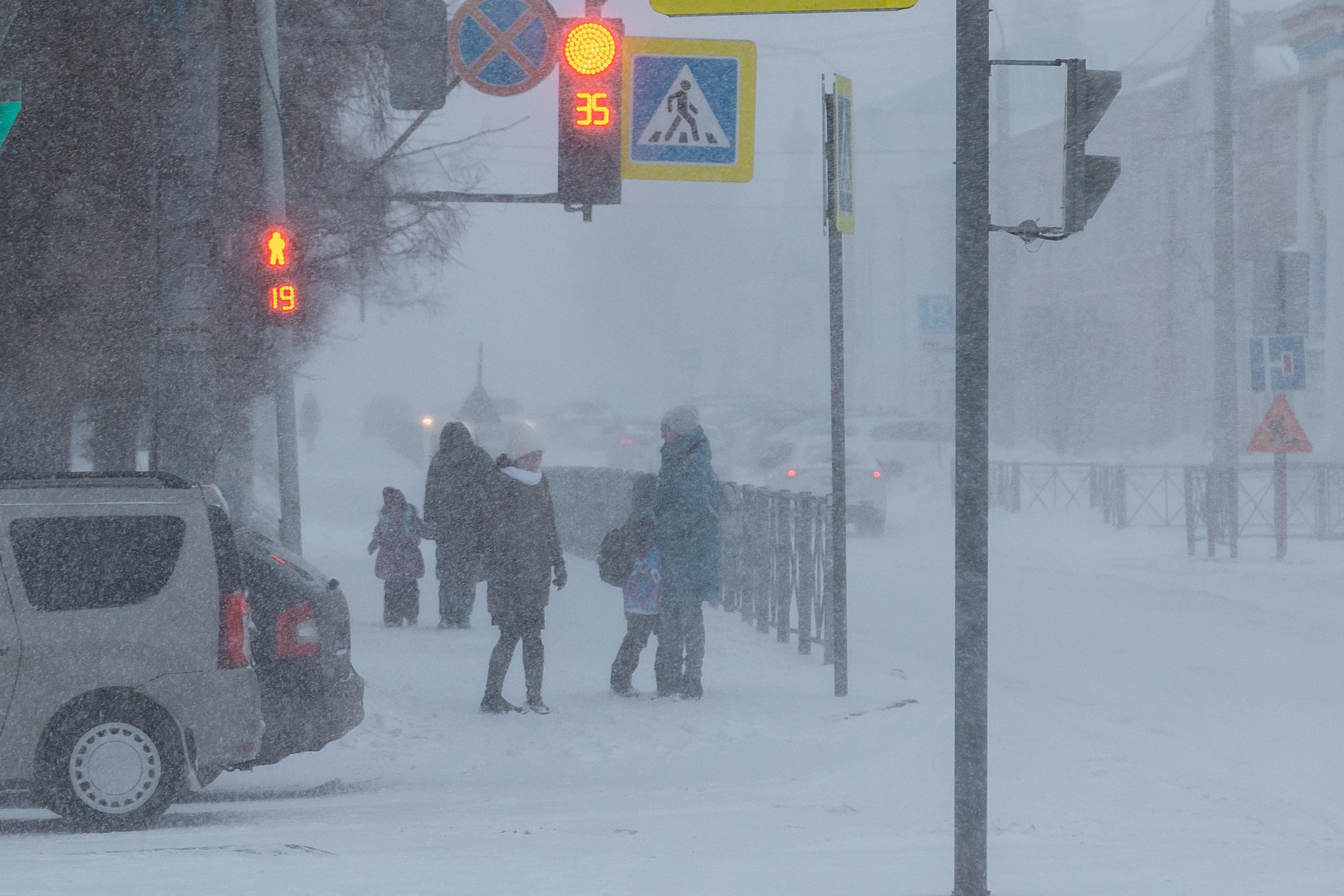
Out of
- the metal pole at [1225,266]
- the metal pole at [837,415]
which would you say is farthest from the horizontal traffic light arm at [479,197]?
the metal pole at [1225,266]

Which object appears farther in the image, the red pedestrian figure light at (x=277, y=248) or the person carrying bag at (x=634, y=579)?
the red pedestrian figure light at (x=277, y=248)

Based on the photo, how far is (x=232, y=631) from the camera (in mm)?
6773

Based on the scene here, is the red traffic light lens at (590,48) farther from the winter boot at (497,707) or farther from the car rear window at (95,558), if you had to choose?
the car rear window at (95,558)

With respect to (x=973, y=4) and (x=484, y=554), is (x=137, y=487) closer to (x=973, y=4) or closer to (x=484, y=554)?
(x=484, y=554)

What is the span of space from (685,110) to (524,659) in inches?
142

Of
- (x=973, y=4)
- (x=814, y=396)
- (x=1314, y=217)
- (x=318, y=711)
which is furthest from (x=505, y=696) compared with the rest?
(x=814, y=396)

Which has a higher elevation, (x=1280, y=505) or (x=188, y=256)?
(x=188, y=256)

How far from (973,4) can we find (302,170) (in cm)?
1016

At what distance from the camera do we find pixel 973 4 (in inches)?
180

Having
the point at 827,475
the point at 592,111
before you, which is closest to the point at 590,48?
the point at 592,111

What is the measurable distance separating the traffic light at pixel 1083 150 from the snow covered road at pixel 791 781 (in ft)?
7.46

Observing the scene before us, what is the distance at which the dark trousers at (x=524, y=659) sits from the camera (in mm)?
9273

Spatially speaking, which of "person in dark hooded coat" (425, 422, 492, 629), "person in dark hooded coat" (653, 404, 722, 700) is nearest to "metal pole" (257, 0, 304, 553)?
"person in dark hooded coat" (425, 422, 492, 629)

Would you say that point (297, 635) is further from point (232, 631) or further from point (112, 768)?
point (112, 768)
